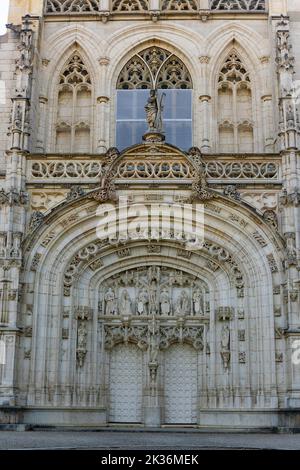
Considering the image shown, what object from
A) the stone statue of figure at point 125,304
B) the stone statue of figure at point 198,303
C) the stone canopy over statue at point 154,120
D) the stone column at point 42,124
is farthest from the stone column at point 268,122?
the stone column at point 42,124

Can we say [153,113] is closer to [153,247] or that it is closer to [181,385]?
[153,247]

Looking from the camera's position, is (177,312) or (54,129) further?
(54,129)

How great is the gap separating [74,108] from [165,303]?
729 cm

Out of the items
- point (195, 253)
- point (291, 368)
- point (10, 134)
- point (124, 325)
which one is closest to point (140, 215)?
point (195, 253)

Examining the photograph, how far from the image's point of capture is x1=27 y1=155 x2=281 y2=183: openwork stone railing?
20.0 m

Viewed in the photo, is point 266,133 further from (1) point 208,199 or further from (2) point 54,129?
(2) point 54,129

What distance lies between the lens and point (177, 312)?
20.0m

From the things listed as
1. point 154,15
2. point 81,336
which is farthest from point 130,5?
point 81,336

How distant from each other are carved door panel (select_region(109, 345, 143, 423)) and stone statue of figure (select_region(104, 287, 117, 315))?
3.48 feet

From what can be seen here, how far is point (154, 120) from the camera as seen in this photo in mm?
20672

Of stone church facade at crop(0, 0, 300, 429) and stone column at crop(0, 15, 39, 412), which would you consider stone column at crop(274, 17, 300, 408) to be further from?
stone column at crop(0, 15, 39, 412)

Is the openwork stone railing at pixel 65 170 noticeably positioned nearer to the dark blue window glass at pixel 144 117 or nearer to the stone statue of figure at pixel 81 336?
the dark blue window glass at pixel 144 117

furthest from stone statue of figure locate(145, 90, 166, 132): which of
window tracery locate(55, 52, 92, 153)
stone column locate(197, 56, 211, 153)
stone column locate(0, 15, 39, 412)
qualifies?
stone column locate(0, 15, 39, 412)

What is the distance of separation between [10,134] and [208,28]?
25.1ft
